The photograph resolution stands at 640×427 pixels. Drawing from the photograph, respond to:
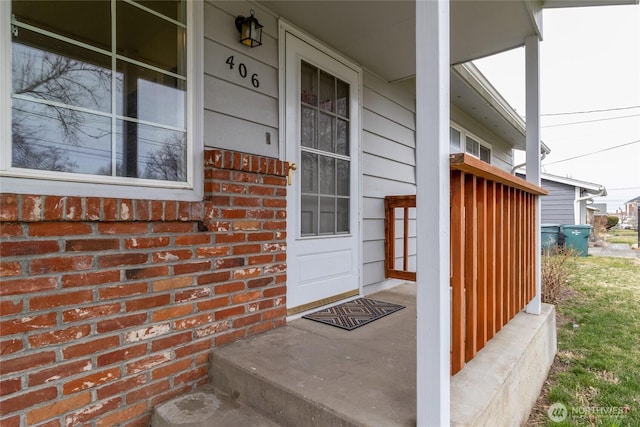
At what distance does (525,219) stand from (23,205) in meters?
2.82

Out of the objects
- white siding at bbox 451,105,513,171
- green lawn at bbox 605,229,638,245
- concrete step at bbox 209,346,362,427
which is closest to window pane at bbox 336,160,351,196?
concrete step at bbox 209,346,362,427

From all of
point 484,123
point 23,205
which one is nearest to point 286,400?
point 23,205

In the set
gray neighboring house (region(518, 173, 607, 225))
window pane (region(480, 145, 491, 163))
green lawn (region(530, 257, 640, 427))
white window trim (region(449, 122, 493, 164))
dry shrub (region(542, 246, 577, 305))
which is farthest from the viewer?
gray neighboring house (region(518, 173, 607, 225))

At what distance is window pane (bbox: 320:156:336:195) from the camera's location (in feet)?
Answer: 8.96

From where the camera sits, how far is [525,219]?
7.91 ft

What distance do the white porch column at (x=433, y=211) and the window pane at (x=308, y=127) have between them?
4.77 feet

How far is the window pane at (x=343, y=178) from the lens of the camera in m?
2.89

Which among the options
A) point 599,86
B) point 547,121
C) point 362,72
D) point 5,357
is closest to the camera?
point 5,357

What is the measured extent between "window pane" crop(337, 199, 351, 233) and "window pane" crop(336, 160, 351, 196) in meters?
0.08

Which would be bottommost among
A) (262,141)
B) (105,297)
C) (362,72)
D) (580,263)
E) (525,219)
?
(580,263)

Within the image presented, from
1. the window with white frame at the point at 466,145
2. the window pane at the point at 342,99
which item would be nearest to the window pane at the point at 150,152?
the window pane at the point at 342,99

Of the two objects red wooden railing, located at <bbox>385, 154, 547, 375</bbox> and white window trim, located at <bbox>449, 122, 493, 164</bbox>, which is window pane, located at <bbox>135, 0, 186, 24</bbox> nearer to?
red wooden railing, located at <bbox>385, 154, 547, 375</bbox>

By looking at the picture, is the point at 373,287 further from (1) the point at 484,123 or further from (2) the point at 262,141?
(1) the point at 484,123

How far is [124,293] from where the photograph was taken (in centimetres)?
150
